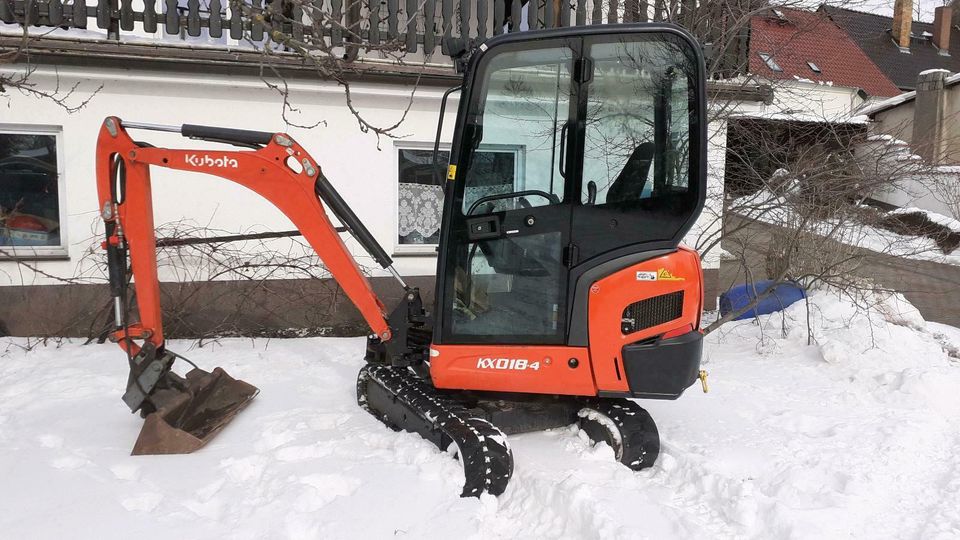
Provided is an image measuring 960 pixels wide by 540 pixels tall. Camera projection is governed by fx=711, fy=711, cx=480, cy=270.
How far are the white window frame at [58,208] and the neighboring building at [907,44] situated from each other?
Answer: 3197cm

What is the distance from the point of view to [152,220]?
4082 millimetres

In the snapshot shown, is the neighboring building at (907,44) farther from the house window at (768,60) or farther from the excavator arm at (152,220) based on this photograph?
the excavator arm at (152,220)

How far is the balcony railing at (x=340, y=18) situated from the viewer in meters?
6.09

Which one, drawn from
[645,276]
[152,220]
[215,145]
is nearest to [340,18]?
[215,145]

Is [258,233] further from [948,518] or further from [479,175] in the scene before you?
[948,518]

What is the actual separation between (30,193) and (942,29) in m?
40.6

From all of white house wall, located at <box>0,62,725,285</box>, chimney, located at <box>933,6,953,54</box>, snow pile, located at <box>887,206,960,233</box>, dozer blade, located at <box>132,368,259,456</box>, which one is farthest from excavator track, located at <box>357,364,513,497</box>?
chimney, located at <box>933,6,953,54</box>

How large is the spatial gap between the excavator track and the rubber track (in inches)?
27.9

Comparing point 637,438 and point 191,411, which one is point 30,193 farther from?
point 637,438

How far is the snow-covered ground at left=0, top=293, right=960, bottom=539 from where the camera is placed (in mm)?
3170

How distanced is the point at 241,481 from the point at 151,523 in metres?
0.52

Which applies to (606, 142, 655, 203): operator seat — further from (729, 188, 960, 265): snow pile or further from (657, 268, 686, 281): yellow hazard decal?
(729, 188, 960, 265): snow pile

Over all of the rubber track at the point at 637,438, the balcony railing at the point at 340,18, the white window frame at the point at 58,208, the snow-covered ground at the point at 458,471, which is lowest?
the snow-covered ground at the point at 458,471

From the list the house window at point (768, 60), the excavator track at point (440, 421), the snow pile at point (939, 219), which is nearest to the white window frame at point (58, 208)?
the excavator track at point (440, 421)
